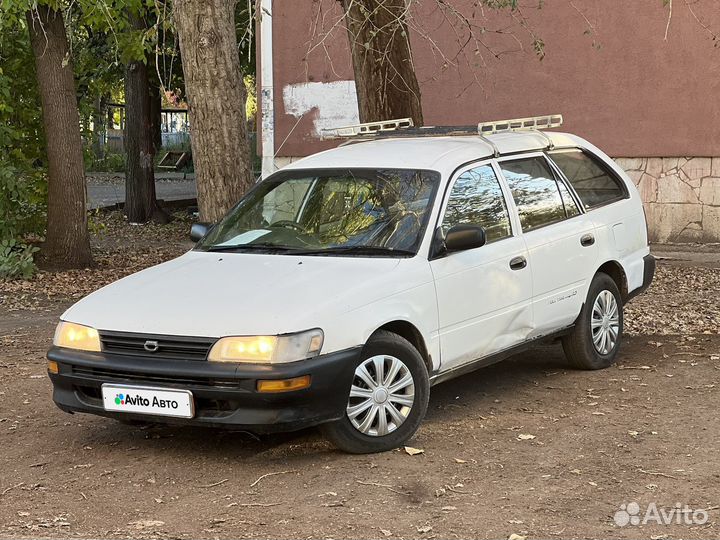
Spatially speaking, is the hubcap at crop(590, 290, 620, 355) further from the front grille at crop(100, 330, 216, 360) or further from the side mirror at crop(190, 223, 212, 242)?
the front grille at crop(100, 330, 216, 360)

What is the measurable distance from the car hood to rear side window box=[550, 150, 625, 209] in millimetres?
2179

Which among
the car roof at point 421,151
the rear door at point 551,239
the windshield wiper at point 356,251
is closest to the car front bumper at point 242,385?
the windshield wiper at point 356,251

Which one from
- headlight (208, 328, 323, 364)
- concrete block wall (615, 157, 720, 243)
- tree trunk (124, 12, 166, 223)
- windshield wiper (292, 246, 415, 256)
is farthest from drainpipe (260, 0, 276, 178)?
headlight (208, 328, 323, 364)

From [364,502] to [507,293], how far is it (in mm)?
2160

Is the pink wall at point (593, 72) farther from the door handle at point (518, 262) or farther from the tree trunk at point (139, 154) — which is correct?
the door handle at point (518, 262)

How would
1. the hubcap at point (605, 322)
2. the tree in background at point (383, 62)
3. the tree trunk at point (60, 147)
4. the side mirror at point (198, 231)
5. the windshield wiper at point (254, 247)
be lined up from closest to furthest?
the windshield wiper at point (254, 247)
the side mirror at point (198, 231)
the hubcap at point (605, 322)
the tree in background at point (383, 62)
the tree trunk at point (60, 147)

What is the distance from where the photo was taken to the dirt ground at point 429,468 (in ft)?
17.0

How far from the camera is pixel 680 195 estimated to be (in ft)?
50.3

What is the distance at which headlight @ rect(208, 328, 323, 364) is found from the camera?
A: 571cm

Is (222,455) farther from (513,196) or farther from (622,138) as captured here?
(622,138)

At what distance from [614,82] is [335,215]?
370 inches

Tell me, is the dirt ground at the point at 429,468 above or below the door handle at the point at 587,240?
below

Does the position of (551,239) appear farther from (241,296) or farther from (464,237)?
(241,296)

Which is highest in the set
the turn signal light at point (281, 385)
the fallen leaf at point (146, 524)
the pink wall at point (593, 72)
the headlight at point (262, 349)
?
the pink wall at point (593, 72)
